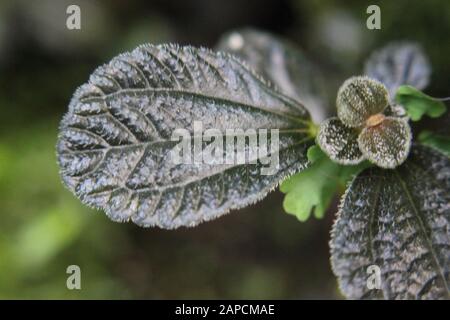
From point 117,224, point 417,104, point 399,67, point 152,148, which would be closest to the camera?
point 152,148

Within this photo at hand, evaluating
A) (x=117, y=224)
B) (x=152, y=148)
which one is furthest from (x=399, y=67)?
(x=117, y=224)

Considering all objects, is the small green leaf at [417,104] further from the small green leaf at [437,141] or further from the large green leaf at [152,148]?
the large green leaf at [152,148]

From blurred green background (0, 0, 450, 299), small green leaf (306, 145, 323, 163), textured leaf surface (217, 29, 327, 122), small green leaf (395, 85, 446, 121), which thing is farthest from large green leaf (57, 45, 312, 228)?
blurred green background (0, 0, 450, 299)

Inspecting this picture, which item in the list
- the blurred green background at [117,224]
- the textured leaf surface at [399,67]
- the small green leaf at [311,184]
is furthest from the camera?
the blurred green background at [117,224]

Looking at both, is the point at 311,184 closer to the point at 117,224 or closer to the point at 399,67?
the point at 399,67

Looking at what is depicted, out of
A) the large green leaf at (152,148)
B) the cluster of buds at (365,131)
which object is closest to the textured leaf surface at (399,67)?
the cluster of buds at (365,131)
